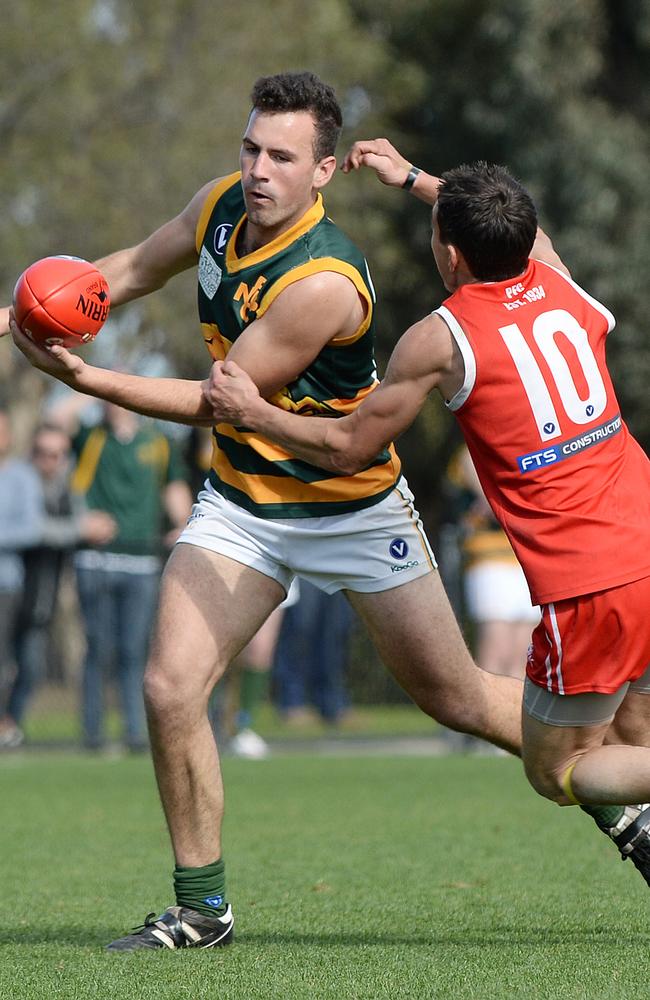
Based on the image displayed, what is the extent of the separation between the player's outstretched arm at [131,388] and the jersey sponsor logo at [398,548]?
78cm

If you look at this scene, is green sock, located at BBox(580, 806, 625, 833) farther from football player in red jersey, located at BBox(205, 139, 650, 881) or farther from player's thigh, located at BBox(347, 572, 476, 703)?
player's thigh, located at BBox(347, 572, 476, 703)

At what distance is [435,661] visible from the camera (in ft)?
18.6

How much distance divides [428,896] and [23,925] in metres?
1.48

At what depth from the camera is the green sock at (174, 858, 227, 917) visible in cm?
538

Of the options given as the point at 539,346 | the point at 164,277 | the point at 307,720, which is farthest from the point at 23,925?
the point at 307,720

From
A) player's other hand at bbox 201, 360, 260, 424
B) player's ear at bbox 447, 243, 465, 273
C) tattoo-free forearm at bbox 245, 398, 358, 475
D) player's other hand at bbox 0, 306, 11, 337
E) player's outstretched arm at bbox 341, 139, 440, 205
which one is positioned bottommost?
tattoo-free forearm at bbox 245, 398, 358, 475

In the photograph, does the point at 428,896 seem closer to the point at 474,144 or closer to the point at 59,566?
the point at 59,566

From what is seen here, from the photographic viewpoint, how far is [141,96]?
26172 mm

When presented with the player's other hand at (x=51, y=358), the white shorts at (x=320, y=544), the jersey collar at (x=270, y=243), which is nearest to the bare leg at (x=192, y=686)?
the white shorts at (x=320, y=544)

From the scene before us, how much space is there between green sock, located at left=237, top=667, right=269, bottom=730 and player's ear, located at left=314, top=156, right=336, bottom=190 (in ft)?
24.8

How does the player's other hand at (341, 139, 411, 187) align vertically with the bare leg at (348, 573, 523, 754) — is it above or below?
above

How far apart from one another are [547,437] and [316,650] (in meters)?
10.6

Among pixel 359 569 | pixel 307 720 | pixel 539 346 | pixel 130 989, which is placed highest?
pixel 539 346

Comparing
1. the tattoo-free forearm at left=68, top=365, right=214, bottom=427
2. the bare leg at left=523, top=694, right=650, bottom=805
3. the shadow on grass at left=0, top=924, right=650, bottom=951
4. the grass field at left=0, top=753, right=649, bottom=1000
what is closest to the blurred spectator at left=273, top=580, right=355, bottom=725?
the grass field at left=0, top=753, right=649, bottom=1000
